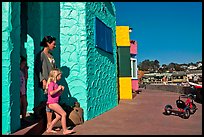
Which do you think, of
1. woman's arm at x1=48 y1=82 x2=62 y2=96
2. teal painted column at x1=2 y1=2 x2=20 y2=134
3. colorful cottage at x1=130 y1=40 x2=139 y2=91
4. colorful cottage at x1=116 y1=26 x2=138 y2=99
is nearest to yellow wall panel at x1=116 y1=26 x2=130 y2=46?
colorful cottage at x1=116 y1=26 x2=138 y2=99

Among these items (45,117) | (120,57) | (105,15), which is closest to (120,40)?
(120,57)

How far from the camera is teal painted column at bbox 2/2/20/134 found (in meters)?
4.22

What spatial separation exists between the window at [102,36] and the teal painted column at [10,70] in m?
3.56

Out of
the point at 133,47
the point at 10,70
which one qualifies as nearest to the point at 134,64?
the point at 133,47

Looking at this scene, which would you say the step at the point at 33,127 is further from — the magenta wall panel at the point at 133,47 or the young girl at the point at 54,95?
the magenta wall panel at the point at 133,47

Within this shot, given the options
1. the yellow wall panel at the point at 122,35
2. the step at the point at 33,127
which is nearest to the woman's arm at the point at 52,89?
the step at the point at 33,127

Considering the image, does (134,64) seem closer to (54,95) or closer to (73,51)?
(73,51)

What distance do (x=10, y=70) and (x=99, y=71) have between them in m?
4.10

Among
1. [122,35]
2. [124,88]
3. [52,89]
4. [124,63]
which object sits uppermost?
[122,35]

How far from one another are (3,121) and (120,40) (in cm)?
1149

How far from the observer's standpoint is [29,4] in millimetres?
6648

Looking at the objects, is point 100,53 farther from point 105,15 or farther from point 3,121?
point 3,121

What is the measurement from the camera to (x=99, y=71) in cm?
809

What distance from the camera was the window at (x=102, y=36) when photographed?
790 cm
